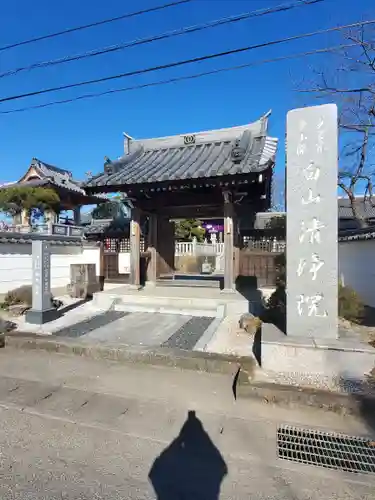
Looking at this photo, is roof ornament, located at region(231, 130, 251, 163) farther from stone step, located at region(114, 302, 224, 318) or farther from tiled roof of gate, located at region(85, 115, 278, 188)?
stone step, located at region(114, 302, 224, 318)

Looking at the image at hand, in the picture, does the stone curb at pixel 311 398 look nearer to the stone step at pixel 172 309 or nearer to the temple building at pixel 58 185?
the stone step at pixel 172 309

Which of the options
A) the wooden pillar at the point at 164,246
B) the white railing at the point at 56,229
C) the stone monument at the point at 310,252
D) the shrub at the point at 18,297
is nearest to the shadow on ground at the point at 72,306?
the shrub at the point at 18,297

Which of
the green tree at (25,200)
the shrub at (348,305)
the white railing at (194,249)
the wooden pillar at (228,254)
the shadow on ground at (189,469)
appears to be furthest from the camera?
the white railing at (194,249)

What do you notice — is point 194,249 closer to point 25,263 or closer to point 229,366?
point 25,263

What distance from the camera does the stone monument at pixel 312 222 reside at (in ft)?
14.0

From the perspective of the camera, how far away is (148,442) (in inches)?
112

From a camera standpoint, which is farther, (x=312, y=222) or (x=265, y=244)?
(x=265, y=244)

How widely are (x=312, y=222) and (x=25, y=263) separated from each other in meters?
9.97

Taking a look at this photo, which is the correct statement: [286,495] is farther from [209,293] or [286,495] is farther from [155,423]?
[209,293]

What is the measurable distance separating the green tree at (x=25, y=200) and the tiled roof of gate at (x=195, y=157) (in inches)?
369

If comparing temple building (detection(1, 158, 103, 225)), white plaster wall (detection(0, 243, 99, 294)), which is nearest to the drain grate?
white plaster wall (detection(0, 243, 99, 294))

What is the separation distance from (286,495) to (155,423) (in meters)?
1.43

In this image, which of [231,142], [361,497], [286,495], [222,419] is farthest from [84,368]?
[231,142]

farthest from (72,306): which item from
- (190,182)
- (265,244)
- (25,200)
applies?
(25,200)
